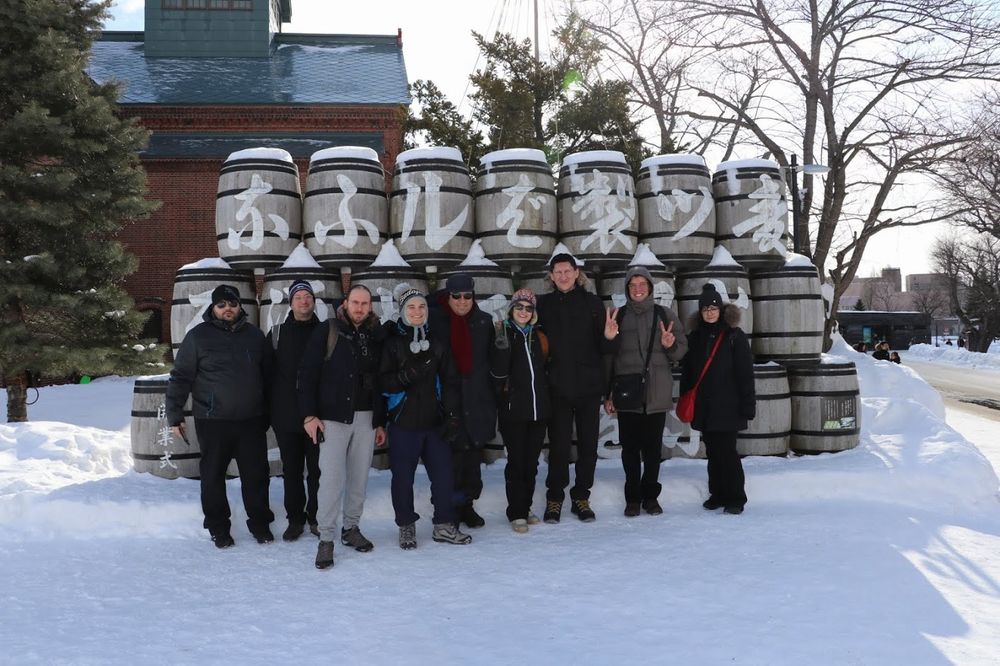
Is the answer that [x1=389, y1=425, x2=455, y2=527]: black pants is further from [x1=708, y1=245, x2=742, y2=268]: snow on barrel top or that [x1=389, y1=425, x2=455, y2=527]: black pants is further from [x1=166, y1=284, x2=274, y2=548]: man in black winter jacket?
[x1=708, y1=245, x2=742, y2=268]: snow on barrel top

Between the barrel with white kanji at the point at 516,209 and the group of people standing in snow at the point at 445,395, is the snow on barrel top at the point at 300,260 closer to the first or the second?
the group of people standing in snow at the point at 445,395

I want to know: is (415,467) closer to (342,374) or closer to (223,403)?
(342,374)

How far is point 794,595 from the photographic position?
3.47 metres

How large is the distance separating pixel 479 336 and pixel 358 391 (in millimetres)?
887

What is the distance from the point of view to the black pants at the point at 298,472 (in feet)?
15.1

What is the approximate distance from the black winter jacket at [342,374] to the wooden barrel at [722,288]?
3013 millimetres

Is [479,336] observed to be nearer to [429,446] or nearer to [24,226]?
[429,446]

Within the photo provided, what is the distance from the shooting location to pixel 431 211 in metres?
5.81

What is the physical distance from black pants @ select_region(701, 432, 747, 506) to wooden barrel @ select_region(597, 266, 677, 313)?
133cm

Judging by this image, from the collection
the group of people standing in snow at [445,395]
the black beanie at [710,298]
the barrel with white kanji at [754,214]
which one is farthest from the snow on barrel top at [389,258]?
the barrel with white kanji at [754,214]

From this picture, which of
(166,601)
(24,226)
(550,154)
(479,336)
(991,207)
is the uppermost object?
(550,154)

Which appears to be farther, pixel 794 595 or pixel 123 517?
pixel 123 517

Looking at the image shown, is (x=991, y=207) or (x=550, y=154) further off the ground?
(x=550, y=154)

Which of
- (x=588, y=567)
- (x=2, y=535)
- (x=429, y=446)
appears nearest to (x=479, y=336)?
(x=429, y=446)
